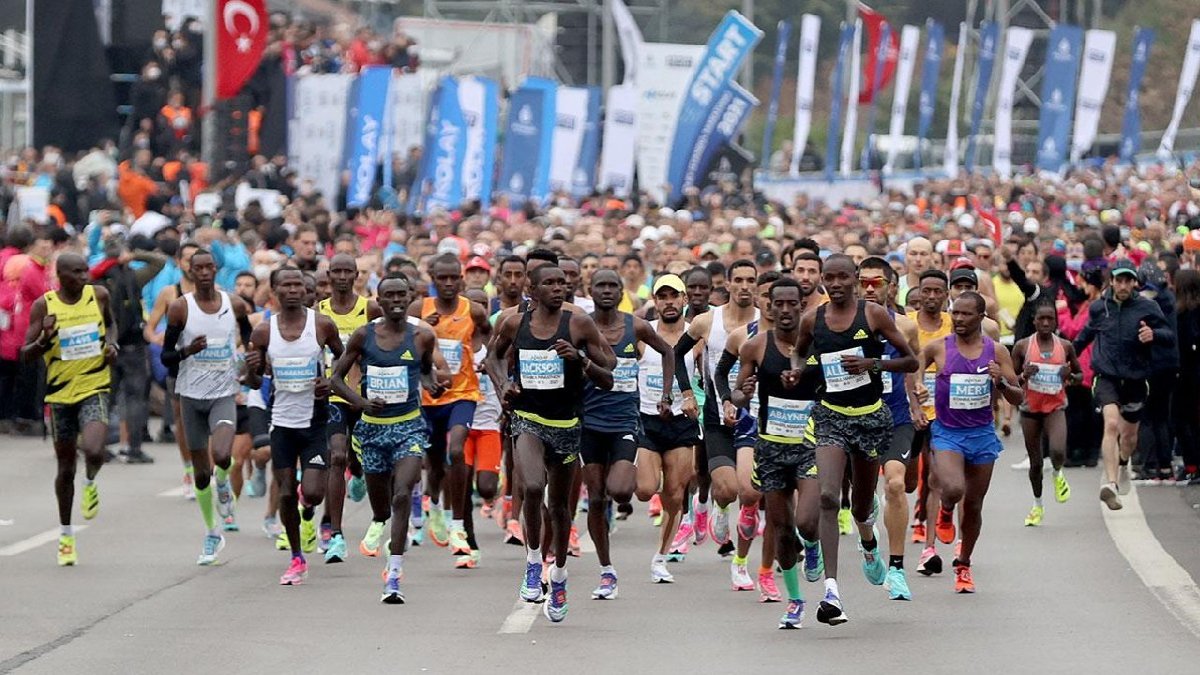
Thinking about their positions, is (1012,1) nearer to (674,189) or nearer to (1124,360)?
(674,189)

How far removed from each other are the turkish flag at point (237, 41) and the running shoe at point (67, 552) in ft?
56.7

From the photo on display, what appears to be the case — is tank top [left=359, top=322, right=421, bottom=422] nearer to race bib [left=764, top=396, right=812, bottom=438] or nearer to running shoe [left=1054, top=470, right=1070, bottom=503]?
race bib [left=764, top=396, right=812, bottom=438]

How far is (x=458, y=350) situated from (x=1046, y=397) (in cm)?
423

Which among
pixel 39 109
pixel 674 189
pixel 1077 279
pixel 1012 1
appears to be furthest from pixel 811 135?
pixel 1077 279

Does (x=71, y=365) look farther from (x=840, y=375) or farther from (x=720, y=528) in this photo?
(x=840, y=375)

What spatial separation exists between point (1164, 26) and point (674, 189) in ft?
127

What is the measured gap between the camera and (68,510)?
15000 mm

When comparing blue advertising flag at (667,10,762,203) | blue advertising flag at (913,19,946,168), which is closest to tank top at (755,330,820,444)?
blue advertising flag at (667,10,762,203)

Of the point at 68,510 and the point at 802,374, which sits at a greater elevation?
the point at 802,374

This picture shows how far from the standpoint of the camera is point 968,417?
534 inches

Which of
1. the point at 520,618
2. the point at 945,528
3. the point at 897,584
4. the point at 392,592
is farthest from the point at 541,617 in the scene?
the point at 945,528

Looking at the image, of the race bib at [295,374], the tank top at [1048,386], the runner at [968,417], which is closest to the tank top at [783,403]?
the runner at [968,417]

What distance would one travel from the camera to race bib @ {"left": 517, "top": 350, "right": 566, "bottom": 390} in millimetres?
12555

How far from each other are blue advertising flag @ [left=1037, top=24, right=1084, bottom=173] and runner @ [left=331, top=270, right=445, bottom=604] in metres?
33.6
